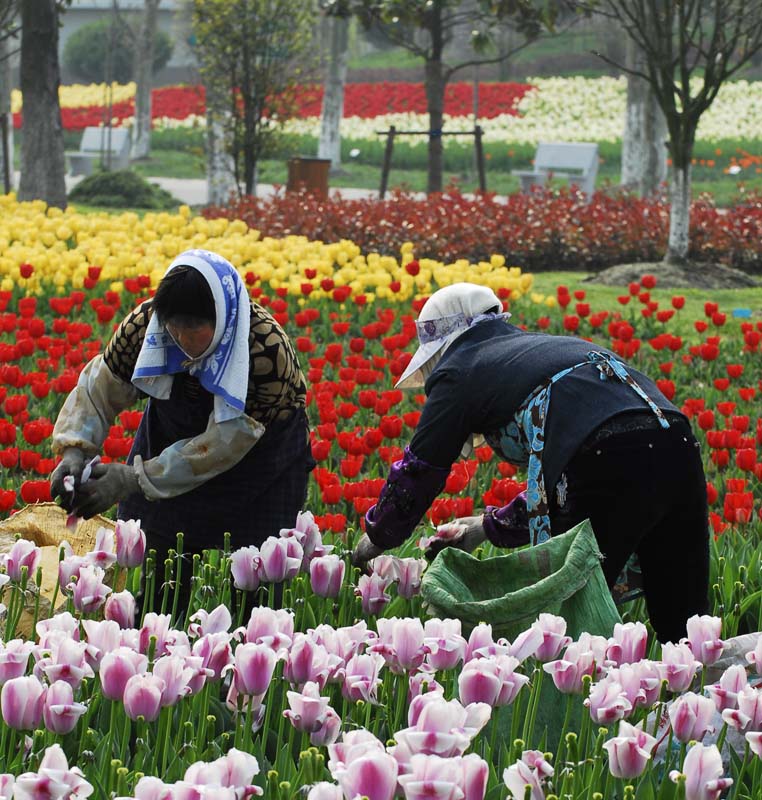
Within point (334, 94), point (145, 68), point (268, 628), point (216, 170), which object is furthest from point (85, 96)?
point (268, 628)

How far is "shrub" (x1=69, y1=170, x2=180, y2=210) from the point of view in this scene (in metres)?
19.5

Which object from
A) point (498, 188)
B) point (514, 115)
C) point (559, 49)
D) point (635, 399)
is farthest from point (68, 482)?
point (559, 49)

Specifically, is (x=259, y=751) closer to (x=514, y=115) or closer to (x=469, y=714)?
(x=469, y=714)

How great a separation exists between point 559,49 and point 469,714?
149 feet

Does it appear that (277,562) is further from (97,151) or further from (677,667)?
(97,151)

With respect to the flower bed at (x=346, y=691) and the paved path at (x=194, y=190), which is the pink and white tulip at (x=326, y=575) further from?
the paved path at (x=194, y=190)

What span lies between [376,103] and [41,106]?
20.9m

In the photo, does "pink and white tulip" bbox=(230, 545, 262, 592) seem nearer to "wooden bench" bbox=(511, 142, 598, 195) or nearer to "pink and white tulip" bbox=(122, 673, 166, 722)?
"pink and white tulip" bbox=(122, 673, 166, 722)

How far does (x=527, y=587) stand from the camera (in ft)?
9.70

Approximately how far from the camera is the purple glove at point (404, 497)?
346cm

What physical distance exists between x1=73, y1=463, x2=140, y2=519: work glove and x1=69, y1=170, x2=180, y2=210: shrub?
52.8ft

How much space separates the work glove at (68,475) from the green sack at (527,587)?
3.23 feet

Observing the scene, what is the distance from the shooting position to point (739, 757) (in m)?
2.77

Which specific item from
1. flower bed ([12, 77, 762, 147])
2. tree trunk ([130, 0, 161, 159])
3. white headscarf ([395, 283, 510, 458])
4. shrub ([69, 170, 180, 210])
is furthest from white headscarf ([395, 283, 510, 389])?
flower bed ([12, 77, 762, 147])
